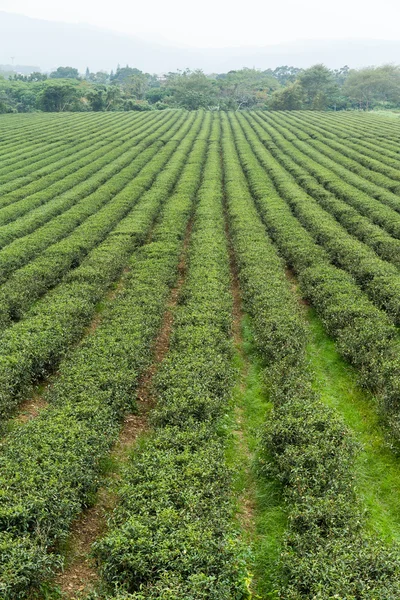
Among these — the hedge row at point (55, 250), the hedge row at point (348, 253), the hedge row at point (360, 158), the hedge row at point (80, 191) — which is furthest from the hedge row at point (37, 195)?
the hedge row at point (360, 158)

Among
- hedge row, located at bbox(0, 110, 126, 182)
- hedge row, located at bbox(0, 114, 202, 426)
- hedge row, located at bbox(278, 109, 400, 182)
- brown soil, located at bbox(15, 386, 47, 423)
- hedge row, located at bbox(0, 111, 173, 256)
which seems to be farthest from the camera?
hedge row, located at bbox(0, 110, 126, 182)

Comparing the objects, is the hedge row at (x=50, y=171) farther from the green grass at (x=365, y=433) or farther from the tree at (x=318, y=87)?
the tree at (x=318, y=87)

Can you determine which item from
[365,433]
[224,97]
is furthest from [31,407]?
[224,97]

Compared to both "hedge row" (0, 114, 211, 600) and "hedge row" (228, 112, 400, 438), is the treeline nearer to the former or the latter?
"hedge row" (228, 112, 400, 438)

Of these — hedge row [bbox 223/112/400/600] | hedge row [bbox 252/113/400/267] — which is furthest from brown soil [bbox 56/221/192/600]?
hedge row [bbox 252/113/400/267]

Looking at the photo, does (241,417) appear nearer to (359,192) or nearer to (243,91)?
(359,192)

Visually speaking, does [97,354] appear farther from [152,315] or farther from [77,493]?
[77,493]
